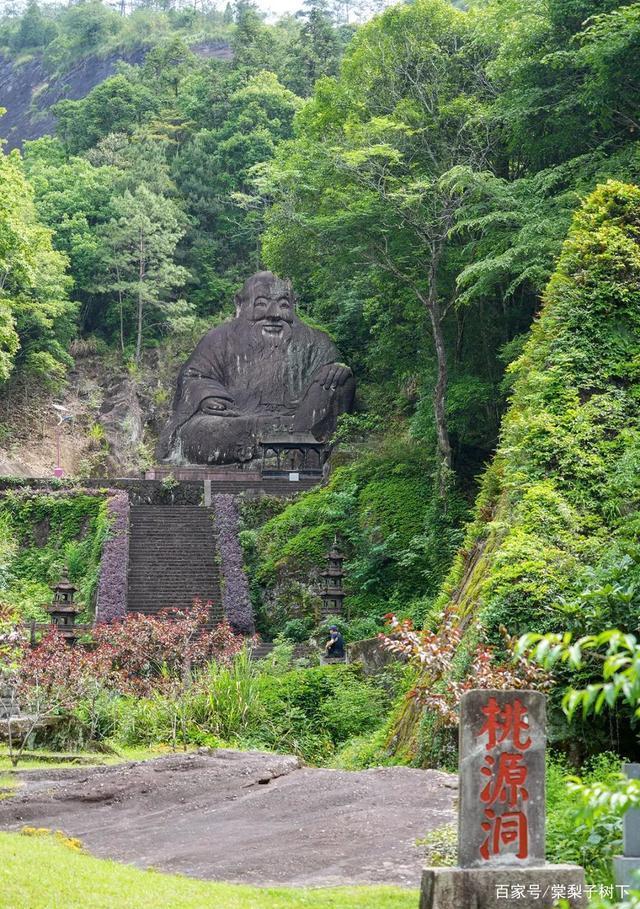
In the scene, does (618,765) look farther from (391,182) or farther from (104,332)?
(104,332)

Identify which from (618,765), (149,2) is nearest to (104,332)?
(618,765)

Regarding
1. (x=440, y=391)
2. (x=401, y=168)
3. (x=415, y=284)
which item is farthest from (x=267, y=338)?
(x=440, y=391)

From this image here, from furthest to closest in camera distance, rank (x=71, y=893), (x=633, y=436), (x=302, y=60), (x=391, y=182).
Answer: (x=302, y=60)
(x=391, y=182)
(x=633, y=436)
(x=71, y=893)

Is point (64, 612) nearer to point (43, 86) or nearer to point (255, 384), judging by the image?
point (255, 384)

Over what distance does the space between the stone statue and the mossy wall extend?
14.3 ft

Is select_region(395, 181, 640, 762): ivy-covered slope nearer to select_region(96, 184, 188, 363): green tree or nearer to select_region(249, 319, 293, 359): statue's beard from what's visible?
select_region(249, 319, 293, 359): statue's beard

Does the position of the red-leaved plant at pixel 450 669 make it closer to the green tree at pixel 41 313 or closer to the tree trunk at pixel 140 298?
the green tree at pixel 41 313

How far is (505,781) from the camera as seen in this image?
7172mm

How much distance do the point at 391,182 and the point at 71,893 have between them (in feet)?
60.6

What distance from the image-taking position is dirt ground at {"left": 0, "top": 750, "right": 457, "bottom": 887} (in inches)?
350

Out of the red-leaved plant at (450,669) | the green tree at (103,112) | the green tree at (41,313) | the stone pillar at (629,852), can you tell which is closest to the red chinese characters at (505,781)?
the stone pillar at (629,852)

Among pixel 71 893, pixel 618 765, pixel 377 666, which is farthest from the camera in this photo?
pixel 377 666

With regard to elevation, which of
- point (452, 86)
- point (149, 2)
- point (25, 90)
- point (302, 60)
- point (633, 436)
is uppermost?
point (149, 2)

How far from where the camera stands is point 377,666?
18.8m
